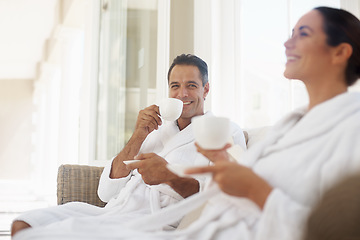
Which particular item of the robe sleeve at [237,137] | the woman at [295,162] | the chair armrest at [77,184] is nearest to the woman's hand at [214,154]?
the woman at [295,162]

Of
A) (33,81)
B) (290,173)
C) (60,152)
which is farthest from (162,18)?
(33,81)

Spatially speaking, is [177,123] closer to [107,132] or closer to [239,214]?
[239,214]

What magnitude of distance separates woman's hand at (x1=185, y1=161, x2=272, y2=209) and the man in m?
0.59

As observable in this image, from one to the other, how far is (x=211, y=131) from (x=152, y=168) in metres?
0.59

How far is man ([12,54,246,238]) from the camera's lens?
5.33 ft

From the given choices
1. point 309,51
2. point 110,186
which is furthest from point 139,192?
point 309,51

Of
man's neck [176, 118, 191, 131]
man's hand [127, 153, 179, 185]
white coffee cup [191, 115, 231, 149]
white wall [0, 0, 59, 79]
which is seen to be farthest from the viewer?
white wall [0, 0, 59, 79]

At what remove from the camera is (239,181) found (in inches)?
39.2

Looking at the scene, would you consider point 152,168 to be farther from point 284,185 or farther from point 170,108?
point 284,185

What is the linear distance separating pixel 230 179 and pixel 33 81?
487 inches

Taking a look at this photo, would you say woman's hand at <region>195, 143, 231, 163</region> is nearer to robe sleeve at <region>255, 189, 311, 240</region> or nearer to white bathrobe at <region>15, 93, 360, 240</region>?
white bathrobe at <region>15, 93, 360, 240</region>

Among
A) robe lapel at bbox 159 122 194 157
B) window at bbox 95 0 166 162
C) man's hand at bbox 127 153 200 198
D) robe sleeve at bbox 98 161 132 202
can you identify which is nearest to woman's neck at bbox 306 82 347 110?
man's hand at bbox 127 153 200 198

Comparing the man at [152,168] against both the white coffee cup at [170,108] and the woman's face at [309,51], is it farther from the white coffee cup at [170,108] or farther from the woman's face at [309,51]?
the woman's face at [309,51]

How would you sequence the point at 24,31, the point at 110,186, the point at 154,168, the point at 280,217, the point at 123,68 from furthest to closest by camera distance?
the point at 24,31 < the point at 123,68 < the point at 110,186 < the point at 154,168 < the point at 280,217
